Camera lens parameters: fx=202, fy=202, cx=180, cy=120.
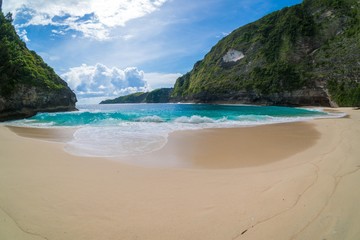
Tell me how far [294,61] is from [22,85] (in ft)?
257

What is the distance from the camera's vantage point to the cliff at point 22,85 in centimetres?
3625

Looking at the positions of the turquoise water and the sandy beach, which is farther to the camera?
the turquoise water

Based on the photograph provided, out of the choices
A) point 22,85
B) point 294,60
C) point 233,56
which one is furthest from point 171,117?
point 233,56

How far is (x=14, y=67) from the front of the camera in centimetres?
4053

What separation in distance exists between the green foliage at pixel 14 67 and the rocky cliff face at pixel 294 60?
207 ft

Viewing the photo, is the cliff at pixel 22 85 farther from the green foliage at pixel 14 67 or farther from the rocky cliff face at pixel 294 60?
the rocky cliff face at pixel 294 60

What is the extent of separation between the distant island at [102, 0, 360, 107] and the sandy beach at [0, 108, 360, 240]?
53880mm

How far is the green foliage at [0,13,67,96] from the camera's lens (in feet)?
123

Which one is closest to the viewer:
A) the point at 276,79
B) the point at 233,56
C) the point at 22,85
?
the point at 22,85

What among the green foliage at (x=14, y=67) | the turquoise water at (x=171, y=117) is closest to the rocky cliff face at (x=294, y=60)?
the turquoise water at (x=171, y=117)

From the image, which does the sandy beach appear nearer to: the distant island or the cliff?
the cliff

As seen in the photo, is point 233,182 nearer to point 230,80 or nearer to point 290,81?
point 290,81

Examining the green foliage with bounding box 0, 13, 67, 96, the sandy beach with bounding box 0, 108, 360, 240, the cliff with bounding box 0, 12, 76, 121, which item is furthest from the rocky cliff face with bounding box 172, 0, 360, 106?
the green foliage with bounding box 0, 13, 67, 96

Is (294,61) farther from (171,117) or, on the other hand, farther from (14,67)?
(14,67)
